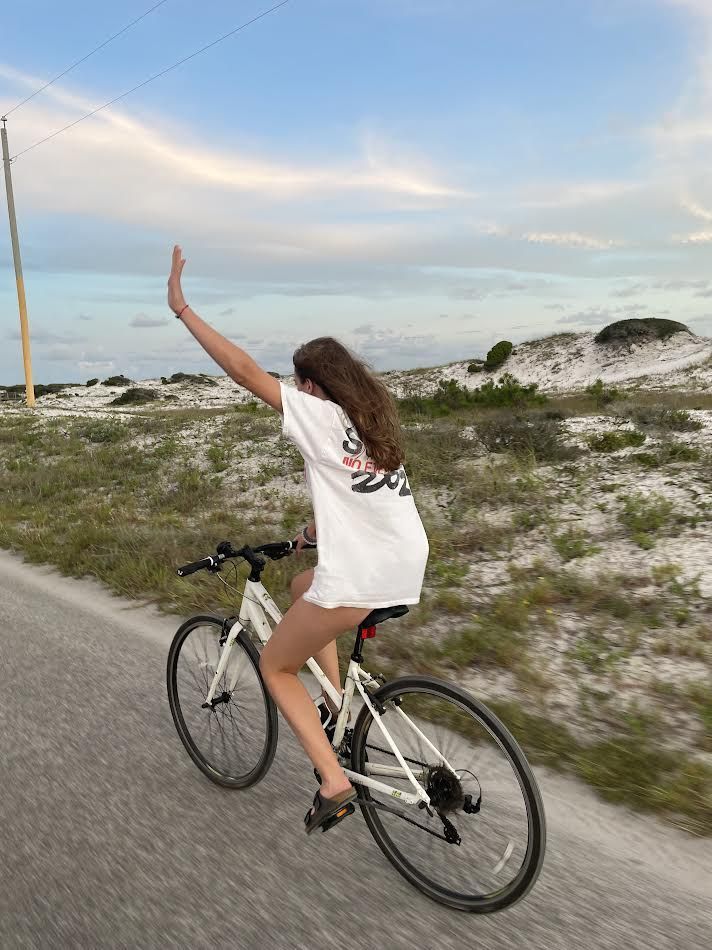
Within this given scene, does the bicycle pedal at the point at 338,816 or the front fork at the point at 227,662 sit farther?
the front fork at the point at 227,662

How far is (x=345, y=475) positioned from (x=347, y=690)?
3.25ft

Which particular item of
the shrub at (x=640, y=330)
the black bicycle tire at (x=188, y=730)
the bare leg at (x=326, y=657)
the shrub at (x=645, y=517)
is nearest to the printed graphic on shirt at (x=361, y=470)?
the bare leg at (x=326, y=657)

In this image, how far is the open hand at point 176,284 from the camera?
2.88 meters

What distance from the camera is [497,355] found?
44688 millimetres

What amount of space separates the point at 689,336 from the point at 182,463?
36.5m

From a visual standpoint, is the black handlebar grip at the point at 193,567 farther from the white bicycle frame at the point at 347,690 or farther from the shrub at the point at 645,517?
the shrub at the point at 645,517

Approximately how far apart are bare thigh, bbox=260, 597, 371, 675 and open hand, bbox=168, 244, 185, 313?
1.31m

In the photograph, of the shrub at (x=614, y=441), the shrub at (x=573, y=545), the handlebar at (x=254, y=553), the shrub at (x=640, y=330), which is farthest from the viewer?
the shrub at (x=640, y=330)

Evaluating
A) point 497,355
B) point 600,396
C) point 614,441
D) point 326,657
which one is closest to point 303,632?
point 326,657

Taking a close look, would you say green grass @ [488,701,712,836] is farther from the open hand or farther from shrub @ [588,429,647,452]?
shrub @ [588,429,647,452]

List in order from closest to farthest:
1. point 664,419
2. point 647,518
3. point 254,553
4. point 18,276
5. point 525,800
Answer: point 525,800, point 254,553, point 647,518, point 664,419, point 18,276

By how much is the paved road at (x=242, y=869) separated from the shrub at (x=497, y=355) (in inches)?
1666

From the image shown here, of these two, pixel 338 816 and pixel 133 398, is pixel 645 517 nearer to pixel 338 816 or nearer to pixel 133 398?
pixel 338 816

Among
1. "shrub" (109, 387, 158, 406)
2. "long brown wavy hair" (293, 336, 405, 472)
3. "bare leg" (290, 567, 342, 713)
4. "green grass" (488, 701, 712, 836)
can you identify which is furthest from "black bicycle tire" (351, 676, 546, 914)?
"shrub" (109, 387, 158, 406)
